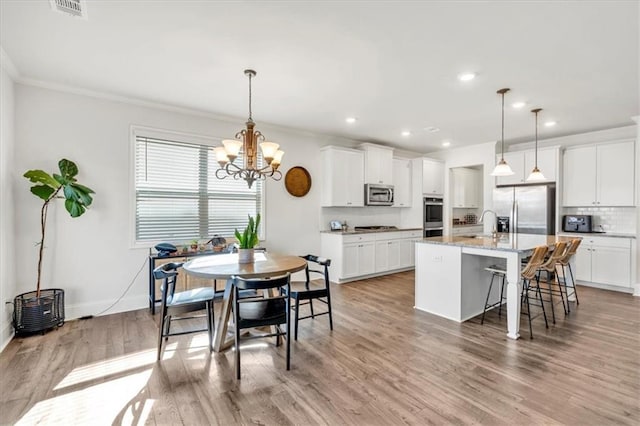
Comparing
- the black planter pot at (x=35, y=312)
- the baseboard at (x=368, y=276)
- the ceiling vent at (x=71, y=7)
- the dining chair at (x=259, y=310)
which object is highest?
the ceiling vent at (x=71, y=7)

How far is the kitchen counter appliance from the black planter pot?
756cm

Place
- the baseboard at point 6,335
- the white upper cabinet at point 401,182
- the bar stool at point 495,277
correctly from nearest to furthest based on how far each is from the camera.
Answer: the baseboard at point 6,335 → the bar stool at point 495,277 → the white upper cabinet at point 401,182

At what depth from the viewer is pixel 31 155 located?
3.35 meters

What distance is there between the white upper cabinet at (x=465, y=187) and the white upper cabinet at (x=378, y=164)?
173cm

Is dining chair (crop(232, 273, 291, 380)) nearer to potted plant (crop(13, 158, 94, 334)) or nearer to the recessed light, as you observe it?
potted plant (crop(13, 158, 94, 334))

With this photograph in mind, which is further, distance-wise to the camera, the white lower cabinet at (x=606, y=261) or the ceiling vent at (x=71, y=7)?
the white lower cabinet at (x=606, y=261)

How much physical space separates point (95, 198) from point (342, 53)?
3287 millimetres

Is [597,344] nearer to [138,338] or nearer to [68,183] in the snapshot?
[138,338]

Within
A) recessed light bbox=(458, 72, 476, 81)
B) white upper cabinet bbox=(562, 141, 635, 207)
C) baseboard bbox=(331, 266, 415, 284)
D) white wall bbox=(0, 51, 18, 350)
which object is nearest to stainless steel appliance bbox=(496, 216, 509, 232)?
white upper cabinet bbox=(562, 141, 635, 207)

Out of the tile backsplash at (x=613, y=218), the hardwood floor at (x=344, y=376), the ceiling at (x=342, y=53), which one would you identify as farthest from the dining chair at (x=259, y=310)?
the tile backsplash at (x=613, y=218)

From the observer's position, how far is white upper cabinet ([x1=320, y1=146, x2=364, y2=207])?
18.1 ft

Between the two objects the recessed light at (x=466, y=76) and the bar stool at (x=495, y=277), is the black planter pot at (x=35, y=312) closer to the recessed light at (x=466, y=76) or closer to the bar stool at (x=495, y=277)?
the bar stool at (x=495, y=277)

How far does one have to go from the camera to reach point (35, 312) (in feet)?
10.1

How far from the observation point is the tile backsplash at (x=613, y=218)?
5.11 metres
